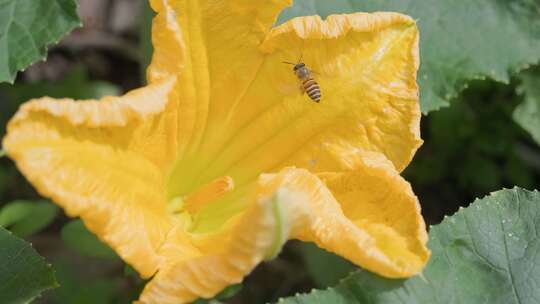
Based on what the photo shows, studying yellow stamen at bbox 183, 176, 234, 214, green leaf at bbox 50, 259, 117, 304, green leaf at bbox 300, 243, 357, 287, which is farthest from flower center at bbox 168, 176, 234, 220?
green leaf at bbox 300, 243, 357, 287

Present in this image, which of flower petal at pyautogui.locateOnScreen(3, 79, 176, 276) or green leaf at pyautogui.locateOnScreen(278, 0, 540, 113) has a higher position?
flower petal at pyautogui.locateOnScreen(3, 79, 176, 276)

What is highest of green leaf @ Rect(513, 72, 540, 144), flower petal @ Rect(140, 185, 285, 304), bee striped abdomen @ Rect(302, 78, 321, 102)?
bee striped abdomen @ Rect(302, 78, 321, 102)

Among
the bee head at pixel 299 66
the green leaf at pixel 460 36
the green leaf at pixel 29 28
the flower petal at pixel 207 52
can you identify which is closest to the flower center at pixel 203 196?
the flower petal at pixel 207 52

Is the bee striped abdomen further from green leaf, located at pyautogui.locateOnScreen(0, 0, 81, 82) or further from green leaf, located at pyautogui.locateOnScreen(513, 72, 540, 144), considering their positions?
green leaf, located at pyautogui.locateOnScreen(513, 72, 540, 144)

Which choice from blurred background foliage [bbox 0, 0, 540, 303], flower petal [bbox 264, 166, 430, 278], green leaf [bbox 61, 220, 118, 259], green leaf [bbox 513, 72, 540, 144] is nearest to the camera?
flower petal [bbox 264, 166, 430, 278]

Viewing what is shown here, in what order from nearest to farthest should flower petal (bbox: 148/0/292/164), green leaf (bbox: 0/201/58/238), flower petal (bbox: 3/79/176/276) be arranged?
flower petal (bbox: 3/79/176/276) < flower petal (bbox: 148/0/292/164) < green leaf (bbox: 0/201/58/238)

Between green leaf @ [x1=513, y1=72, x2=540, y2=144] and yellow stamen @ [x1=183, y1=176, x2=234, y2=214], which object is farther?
green leaf @ [x1=513, y1=72, x2=540, y2=144]

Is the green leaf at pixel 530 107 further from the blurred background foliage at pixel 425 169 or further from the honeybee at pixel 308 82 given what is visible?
the honeybee at pixel 308 82

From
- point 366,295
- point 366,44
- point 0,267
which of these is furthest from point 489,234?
point 0,267
